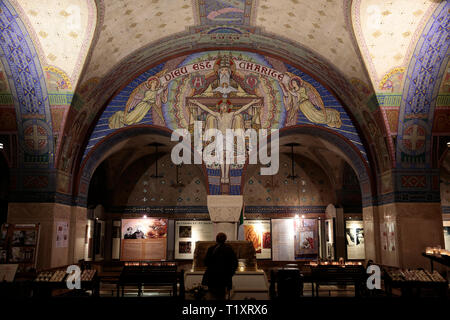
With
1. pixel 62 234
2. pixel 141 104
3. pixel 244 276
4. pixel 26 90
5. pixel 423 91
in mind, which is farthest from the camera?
pixel 141 104

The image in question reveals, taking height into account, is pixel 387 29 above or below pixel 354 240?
above

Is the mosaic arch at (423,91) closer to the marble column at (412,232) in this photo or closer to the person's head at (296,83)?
the marble column at (412,232)

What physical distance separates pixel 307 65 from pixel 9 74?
7.97 m

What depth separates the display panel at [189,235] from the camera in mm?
16500

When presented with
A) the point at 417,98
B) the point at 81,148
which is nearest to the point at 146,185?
the point at 81,148

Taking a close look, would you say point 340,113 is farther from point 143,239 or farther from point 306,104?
point 143,239

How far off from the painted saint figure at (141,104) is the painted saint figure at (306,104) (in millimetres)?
3777

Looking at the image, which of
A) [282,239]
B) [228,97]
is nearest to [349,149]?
[228,97]

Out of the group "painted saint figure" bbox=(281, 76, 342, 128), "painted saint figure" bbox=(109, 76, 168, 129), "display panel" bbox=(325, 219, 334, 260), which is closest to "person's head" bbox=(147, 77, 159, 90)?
"painted saint figure" bbox=(109, 76, 168, 129)

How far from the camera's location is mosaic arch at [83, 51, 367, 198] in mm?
12648

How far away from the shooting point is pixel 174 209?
1694 centimetres

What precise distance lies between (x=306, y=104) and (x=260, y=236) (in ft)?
20.2

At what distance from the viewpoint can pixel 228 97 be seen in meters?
12.9

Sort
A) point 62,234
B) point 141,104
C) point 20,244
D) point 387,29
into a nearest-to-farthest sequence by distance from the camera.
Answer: point 387,29, point 20,244, point 62,234, point 141,104
